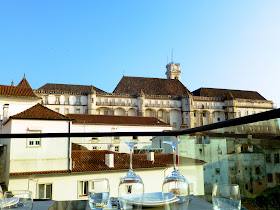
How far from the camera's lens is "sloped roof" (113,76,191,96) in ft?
179

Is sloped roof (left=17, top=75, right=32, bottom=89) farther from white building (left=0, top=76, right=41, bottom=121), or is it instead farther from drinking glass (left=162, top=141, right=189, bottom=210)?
drinking glass (left=162, top=141, right=189, bottom=210)

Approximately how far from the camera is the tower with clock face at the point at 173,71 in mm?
77312

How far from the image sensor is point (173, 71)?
77.3m

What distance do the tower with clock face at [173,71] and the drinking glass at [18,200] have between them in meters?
77.0

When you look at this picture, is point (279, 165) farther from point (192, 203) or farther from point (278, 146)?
point (192, 203)

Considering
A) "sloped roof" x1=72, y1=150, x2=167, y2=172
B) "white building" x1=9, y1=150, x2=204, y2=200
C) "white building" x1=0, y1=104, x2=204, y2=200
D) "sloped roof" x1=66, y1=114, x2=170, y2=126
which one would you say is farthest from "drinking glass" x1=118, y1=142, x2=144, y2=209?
"sloped roof" x1=66, y1=114, x2=170, y2=126

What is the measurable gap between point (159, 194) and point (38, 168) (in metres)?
5.57

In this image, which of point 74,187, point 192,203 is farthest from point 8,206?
point 74,187

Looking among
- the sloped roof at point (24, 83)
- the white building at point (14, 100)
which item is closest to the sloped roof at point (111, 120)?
the white building at point (14, 100)

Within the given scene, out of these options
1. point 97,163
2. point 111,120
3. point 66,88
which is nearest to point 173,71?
point 66,88

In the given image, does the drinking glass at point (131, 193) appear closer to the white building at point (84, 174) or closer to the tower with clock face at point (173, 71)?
the white building at point (84, 174)

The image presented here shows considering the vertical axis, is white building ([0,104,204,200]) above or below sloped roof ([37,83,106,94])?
below

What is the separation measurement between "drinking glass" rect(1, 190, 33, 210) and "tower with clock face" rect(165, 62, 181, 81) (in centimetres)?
7702

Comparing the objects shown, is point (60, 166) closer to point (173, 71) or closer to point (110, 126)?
point (110, 126)
